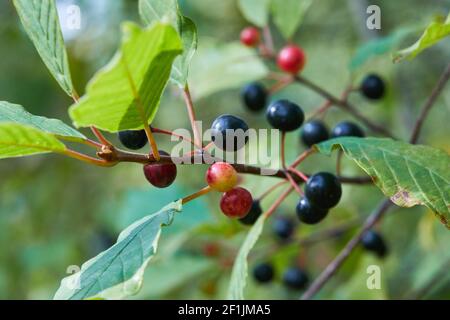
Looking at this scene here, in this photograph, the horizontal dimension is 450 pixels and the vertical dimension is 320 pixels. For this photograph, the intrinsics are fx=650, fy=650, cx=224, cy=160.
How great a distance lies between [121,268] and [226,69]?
1494 mm

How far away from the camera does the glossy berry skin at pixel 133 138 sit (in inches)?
46.3

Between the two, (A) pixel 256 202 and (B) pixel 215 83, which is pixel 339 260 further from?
(B) pixel 215 83

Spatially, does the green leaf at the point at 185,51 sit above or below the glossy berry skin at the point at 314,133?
above

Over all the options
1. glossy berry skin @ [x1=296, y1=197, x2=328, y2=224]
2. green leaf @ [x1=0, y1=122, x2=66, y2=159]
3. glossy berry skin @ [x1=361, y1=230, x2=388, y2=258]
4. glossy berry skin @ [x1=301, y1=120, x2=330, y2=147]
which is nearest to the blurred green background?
glossy berry skin @ [x1=361, y1=230, x2=388, y2=258]

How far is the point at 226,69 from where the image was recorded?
2.43m

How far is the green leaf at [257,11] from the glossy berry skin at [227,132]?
1.18 metres

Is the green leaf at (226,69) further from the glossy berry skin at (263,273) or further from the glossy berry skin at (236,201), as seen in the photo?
the glossy berry skin at (236,201)

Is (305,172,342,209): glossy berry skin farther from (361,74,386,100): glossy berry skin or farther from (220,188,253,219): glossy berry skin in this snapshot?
(361,74,386,100): glossy berry skin

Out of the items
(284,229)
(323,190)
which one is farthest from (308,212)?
(284,229)

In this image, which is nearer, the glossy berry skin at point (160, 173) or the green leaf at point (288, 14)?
the glossy berry skin at point (160, 173)

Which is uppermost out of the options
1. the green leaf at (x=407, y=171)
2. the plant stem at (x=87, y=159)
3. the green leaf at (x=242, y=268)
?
the plant stem at (x=87, y=159)

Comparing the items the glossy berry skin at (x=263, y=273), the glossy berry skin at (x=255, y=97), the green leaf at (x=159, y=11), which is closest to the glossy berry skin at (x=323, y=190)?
the green leaf at (x=159, y=11)

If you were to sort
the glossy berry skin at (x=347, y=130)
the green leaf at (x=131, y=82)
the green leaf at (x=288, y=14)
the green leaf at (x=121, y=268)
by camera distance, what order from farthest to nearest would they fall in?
1. the green leaf at (x=288, y=14)
2. the glossy berry skin at (x=347, y=130)
3. the green leaf at (x=121, y=268)
4. the green leaf at (x=131, y=82)

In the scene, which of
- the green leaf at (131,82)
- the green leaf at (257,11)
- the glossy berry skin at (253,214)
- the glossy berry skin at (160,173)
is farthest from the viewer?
the green leaf at (257,11)
